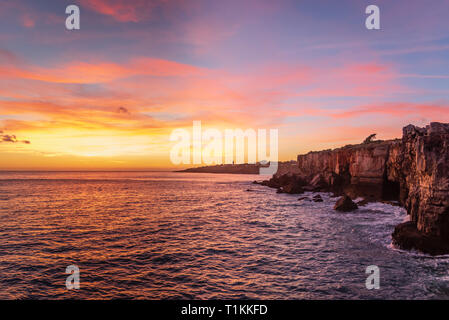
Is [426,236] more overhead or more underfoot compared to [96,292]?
more overhead

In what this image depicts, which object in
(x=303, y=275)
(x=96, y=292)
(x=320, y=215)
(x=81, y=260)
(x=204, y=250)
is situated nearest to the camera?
(x=96, y=292)

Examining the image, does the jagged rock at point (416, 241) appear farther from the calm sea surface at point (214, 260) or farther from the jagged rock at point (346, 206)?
the jagged rock at point (346, 206)

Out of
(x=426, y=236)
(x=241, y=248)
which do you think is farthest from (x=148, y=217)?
(x=426, y=236)

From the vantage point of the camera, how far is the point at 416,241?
14945 millimetres

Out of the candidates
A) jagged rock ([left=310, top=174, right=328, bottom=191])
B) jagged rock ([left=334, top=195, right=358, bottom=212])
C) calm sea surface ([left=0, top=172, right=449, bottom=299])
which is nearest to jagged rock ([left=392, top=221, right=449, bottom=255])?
calm sea surface ([left=0, top=172, right=449, bottom=299])

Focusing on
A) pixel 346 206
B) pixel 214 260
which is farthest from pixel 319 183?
pixel 214 260

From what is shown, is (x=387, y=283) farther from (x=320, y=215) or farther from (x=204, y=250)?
(x=320, y=215)

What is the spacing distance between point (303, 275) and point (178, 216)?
1952 cm

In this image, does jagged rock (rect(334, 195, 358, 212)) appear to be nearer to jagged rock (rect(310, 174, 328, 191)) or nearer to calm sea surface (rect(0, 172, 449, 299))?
calm sea surface (rect(0, 172, 449, 299))

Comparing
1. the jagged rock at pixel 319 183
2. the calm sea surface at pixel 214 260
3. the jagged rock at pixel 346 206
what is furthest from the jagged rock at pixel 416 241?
the jagged rock at pixel 319 183

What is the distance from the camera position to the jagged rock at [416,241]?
1420 cm

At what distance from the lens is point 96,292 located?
34.5ft

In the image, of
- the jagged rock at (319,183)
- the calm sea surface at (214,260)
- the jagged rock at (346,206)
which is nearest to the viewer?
the calm sea surface at (214,260)
